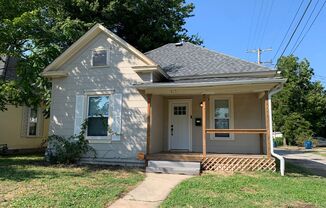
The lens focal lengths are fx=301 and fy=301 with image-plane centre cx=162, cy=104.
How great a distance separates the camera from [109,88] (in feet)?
38.4

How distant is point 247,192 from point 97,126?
6.63 metres

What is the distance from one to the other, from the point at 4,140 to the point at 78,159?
19.3ft

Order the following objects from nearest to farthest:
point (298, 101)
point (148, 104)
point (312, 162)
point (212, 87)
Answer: point (212, 87)
point (148, 104)
point (312, 162)
point (298, 101)

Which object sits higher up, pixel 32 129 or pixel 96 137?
pixel 32 129

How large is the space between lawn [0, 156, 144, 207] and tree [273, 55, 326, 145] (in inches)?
1194

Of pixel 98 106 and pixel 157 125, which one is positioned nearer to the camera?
pixel 98 106

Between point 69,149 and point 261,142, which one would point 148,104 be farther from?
point 261,142

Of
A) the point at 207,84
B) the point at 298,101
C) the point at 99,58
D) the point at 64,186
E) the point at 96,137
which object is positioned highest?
the point at 298,101

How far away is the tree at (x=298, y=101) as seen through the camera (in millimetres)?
35938

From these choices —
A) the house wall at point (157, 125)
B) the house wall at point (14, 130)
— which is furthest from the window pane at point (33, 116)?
the house wall at point (157, 125)

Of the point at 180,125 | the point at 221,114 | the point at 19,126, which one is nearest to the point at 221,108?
the point at 221,114

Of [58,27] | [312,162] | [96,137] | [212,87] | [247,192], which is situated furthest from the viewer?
[58,27]

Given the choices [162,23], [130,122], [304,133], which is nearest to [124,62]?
[130,122]

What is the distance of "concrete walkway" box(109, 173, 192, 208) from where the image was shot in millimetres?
6104
